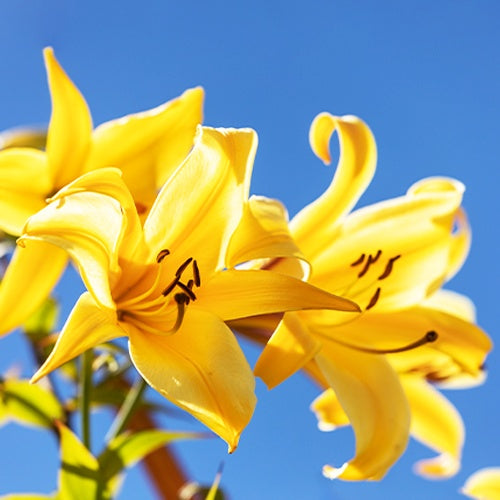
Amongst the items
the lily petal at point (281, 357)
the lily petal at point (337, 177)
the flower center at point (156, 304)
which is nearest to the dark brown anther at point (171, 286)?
the flower center at point (156, 304)

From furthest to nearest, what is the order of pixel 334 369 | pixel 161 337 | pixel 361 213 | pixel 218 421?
pixel 361 213 → pixel 334 369 → pixel 161 337 → pixel 218 421

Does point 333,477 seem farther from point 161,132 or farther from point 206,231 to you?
point 161,132

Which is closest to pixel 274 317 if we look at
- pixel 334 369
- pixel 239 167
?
pixel 334 369

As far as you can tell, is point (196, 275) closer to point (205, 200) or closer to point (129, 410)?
point (205, 200)

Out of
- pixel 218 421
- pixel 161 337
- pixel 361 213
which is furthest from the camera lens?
pixel 361 213

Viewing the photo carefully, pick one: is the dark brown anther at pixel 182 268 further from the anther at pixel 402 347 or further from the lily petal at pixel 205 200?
the anther at pixel 402 347

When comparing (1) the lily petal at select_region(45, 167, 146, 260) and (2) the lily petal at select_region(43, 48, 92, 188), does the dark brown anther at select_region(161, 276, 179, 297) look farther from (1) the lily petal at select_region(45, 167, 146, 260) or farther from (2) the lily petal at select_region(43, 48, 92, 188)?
(2) the lily petal at select_region(43, 48, 92, 188)

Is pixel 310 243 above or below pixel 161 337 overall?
above

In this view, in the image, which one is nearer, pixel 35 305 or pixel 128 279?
pixel 128 279
